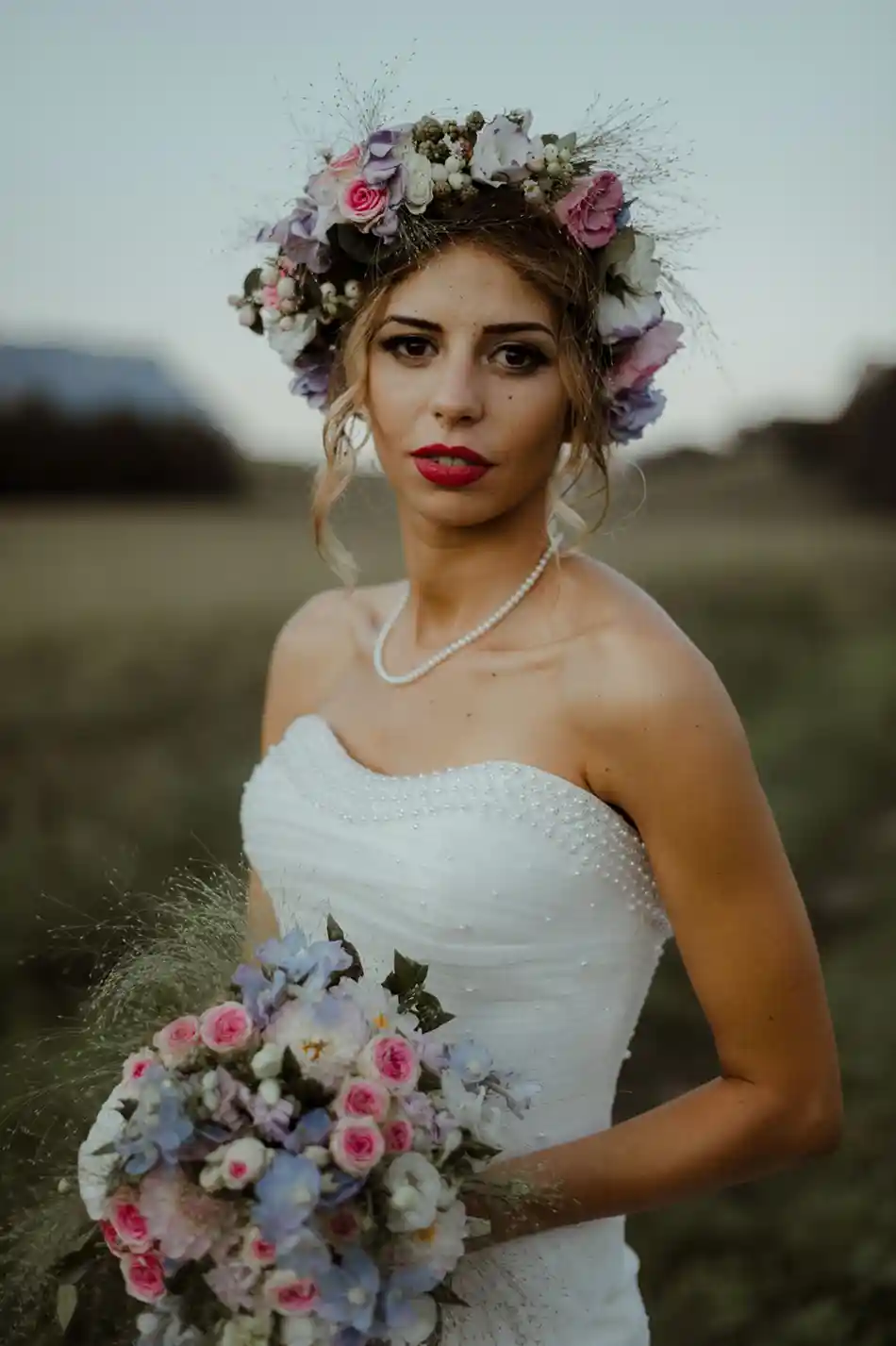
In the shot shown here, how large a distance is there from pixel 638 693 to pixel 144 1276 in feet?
2.82

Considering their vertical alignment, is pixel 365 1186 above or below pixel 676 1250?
above

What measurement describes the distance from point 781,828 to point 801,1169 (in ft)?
6.04

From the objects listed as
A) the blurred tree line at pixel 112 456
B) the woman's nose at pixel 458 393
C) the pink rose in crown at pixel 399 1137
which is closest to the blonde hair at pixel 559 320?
the woman's nose at pixel 458 393

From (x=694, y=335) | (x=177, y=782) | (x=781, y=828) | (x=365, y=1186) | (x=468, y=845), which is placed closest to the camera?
(x=365, y=1186)

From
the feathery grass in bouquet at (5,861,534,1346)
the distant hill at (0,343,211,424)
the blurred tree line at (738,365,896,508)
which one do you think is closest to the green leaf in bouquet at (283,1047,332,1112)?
the feathery grass in bouquet at (5,861,534,1346)

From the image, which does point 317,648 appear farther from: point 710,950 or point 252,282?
point 710,950

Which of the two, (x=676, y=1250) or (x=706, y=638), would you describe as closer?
(x=676, y=1250)

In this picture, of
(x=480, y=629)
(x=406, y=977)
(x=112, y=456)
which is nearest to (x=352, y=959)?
(x=406, y=977)

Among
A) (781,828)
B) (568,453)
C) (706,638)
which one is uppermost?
(568,453)

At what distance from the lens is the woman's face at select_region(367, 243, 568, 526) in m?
1.89

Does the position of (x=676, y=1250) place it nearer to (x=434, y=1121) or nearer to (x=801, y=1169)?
(x=801, y=1169)

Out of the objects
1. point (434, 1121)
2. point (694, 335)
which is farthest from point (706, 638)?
point (434, 1121)

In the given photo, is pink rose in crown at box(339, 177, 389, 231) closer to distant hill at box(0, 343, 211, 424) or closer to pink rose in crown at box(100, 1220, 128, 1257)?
pink rose in crown at box(100, 1220, 128, 1257)

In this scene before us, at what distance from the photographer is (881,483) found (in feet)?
21.1
